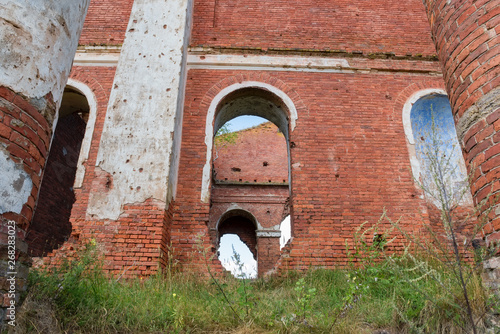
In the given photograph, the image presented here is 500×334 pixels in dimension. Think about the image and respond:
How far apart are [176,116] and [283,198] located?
904cm

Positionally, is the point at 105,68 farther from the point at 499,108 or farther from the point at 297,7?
the point at 499,108

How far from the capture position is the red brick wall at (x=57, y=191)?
7992mm

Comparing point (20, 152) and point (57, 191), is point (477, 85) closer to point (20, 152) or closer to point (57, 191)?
point (20, 152)

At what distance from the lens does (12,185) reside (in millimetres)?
2273

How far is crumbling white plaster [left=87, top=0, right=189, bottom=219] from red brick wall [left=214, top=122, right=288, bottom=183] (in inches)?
351

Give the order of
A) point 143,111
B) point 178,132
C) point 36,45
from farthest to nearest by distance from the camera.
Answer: point 178,132 < point 143,111 < point 36,45

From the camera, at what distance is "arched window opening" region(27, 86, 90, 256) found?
775 centimetres

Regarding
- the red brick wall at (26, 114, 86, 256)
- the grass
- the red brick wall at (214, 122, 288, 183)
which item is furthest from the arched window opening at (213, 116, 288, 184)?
the grass

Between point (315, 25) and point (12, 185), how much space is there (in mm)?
7550

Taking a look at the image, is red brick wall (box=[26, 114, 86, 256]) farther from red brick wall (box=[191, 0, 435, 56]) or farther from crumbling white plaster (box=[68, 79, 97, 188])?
red brick wall (box=[191, 0, 435, 56])

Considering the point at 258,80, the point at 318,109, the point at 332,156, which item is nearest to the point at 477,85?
the point at 332,156

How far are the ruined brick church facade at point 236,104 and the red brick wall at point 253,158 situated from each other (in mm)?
7569

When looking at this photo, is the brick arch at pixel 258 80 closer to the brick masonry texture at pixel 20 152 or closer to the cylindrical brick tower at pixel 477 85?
the cylindrical brick tower at pixel 477 85

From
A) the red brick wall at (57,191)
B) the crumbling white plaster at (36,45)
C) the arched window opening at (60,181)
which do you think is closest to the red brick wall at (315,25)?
the arched window opening at (60,181)
